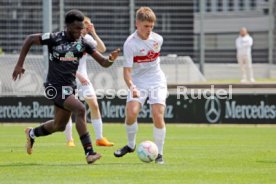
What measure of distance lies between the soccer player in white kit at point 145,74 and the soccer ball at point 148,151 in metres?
0.20

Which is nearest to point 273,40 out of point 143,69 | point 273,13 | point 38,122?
point 273,13

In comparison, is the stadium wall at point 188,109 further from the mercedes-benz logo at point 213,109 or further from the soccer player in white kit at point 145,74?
the soccer player in white kit at point 145,74

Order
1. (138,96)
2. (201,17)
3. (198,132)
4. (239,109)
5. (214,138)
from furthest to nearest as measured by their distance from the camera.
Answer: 1. (201,17)
2. (239,109)
3. (198,132)
4. (214,138)
5. (138,96)

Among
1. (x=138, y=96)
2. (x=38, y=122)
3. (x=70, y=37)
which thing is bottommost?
(x=38, y=122)

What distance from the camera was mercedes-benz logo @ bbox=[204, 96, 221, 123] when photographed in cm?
2550

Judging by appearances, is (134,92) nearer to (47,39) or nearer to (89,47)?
(89,47)

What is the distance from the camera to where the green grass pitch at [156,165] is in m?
11.1

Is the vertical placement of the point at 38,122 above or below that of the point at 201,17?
below

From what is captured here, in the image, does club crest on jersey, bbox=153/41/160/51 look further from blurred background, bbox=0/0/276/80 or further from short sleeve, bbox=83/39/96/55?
blurred background, bbox=0/0/276/80

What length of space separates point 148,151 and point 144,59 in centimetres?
143

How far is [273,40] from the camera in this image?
30156 mm

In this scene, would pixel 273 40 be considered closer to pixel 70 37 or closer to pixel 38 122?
pixel 38 122

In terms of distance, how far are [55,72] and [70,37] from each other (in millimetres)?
555

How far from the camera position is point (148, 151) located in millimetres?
12930
